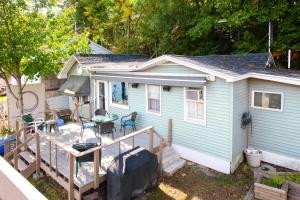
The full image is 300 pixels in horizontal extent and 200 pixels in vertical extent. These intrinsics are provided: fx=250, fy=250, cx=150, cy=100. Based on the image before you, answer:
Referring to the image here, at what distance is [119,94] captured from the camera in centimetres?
1268

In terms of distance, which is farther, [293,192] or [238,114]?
[238,114]

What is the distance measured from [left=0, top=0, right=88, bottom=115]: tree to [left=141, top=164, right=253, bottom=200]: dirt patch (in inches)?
317

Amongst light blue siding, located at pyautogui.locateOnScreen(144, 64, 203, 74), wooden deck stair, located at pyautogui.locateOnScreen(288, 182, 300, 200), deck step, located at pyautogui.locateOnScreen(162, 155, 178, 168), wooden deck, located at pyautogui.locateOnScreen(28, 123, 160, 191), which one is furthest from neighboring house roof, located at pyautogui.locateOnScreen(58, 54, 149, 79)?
wooden deck stair, located at pyautogui.locateOnScreen(288, 182, 300, 200)

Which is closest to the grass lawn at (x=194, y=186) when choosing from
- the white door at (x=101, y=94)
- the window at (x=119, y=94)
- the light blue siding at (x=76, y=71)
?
the window at (x=119, y=94)

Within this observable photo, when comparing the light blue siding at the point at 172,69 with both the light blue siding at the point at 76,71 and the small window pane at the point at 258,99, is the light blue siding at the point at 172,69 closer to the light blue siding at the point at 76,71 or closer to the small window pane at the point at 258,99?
the small window pane at the point at 258,99

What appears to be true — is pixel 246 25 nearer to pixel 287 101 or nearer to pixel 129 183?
pixel 287 101

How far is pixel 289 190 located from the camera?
7035 millimetres

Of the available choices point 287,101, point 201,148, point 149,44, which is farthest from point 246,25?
point 201,148

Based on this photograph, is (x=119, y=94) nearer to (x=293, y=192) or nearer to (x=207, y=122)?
(x=207, y=122)

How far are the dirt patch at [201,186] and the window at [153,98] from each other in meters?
3.03

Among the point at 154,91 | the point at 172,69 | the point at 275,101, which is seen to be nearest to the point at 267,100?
the point at 275,101

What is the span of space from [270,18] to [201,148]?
10.9 metres

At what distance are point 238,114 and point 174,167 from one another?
2.95 meters

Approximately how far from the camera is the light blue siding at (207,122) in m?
8.46
